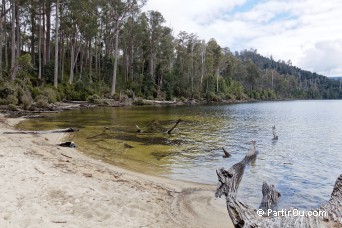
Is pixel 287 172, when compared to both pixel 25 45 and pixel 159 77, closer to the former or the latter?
pixel 159 77

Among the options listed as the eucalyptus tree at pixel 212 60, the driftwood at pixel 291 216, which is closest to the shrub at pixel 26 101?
the driftwood at pixel 291 216

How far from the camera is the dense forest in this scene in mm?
39688

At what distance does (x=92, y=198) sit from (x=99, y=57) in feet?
187

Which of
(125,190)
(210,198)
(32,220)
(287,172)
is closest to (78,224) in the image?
(32,220)

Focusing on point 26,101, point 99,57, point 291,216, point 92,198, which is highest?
point 99,57

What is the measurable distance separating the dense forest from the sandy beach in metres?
23.9

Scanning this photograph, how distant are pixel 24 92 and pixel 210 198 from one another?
28.4 meters

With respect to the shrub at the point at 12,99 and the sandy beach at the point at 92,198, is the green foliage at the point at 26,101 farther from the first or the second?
the sandy beach at the point at 92,198

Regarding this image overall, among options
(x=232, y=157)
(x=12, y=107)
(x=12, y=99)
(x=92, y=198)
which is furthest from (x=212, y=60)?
(x=92, y=198)

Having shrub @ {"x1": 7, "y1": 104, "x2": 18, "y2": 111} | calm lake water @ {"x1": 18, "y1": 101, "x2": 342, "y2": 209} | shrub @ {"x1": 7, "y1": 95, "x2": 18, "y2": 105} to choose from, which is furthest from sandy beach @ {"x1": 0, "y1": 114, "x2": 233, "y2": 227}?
shrub @ {"x1": 7, "y1": 95, "x2": 18, "y2": 105}

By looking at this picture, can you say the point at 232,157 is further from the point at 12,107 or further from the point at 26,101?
the point at 26,101

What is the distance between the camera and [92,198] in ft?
23.2

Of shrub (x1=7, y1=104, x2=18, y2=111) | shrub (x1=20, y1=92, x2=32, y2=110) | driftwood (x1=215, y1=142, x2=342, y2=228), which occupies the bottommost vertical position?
driftwood (x1=215, y1=142, x2=342, y2=228)

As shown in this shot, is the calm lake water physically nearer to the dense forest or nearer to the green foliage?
the green foliage
